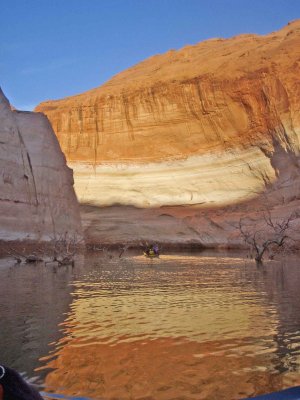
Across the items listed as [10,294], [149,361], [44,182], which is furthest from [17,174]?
[149,361]

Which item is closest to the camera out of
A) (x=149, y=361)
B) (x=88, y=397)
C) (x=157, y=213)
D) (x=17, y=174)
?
(x=88, y=397)

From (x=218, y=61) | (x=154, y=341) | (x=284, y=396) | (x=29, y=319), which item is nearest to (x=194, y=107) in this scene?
(x=218, y=61)

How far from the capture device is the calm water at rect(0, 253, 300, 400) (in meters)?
4.29

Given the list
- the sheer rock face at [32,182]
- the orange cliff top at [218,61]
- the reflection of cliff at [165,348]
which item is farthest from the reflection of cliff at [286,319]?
the orange cliff top at [218,61]

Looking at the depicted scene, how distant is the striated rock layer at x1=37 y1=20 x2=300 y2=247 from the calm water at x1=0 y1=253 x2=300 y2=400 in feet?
123

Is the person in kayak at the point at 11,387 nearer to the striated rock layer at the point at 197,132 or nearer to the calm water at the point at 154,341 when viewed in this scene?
the calm water at the point at 154,341

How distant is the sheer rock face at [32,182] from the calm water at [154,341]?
62.6ft

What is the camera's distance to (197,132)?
56719 millimetres

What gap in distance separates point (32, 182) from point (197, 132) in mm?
28165

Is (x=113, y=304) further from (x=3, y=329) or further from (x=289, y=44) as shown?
(x=289, y=44)

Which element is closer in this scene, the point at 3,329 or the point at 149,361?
the point at 149,361

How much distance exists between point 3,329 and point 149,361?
2.56m

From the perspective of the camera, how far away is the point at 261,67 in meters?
51.9

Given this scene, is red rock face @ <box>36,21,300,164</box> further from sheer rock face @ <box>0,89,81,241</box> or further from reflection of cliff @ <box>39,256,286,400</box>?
reflection of cliff @ <box>39,256,286,400</box>
